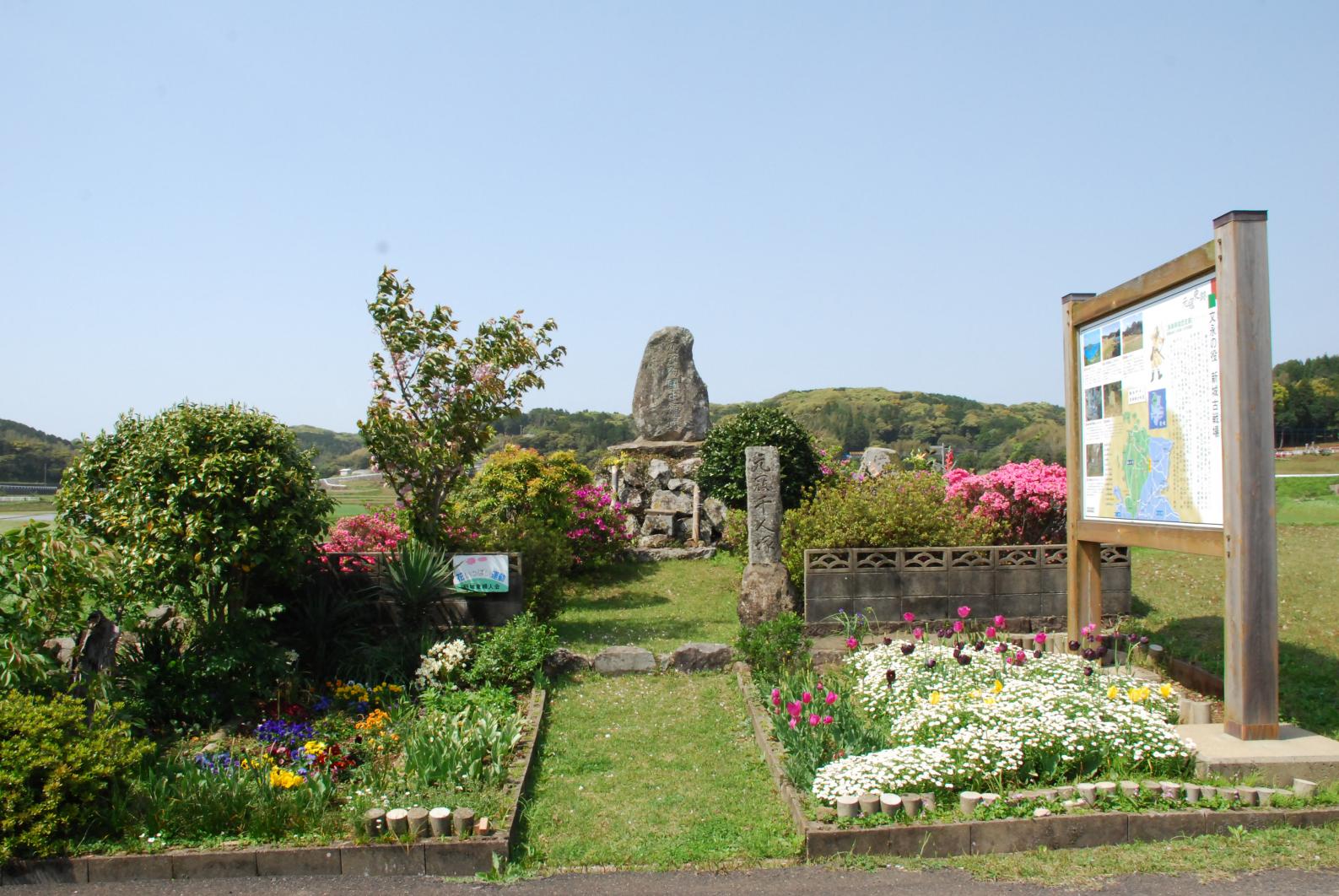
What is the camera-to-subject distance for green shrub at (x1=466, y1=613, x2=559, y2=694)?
25.1ft

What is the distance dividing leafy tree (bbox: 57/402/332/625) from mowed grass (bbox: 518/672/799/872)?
270cm

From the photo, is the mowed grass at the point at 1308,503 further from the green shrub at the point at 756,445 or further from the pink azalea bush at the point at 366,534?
the pink azalea bush at the point at 366,534

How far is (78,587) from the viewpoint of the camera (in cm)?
547

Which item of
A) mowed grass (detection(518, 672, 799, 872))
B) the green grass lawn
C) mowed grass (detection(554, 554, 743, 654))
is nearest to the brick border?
mowed grass (detection(518, 672, 799, 872))

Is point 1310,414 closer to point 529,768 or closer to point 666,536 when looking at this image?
point 666,536

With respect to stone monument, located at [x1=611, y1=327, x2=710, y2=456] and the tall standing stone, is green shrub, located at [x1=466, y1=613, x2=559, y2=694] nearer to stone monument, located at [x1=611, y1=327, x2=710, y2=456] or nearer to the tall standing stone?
stone monument, located at [x1=611, y1=327, x2=710, y2=456]

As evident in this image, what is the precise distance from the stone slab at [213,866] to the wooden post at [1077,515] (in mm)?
6469

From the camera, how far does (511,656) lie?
25.6 feet

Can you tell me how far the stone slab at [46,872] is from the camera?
14.8 ft

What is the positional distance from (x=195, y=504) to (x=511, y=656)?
110 inches

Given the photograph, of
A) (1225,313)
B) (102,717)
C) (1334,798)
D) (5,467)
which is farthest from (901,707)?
(5,467)

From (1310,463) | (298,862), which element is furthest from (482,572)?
(1310,463)

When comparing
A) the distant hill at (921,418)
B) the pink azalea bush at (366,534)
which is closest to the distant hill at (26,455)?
the pink azalea bush at (366,534)

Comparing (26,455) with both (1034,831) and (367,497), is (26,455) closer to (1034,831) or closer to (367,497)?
(367,497)
